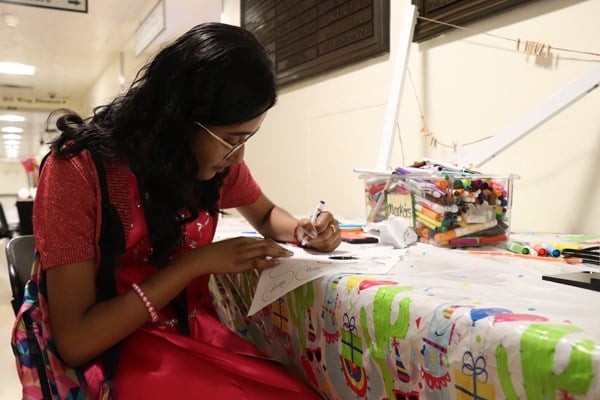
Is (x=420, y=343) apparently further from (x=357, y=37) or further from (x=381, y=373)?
(x=357, y=37)

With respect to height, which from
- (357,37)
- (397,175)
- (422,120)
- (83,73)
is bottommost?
(397,175)

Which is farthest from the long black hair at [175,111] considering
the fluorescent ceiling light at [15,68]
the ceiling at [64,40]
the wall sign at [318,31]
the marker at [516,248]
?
the fluorescent ceiling light at [15,68]

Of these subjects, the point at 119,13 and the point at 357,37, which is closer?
the point at 357,37

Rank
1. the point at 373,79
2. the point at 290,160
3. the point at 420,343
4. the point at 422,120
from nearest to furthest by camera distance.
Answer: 1. the point at 420,343
2. the point at 422,120
3. the point at 373,79
4. the point at 290,160

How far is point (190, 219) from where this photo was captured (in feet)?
2.85

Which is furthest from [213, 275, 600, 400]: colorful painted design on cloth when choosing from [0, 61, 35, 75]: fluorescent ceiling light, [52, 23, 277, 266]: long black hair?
[0, 61, 35, 75]: fluorescent ceiling light

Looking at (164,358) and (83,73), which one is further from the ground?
(83,73)

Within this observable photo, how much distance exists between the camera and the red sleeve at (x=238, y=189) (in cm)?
108

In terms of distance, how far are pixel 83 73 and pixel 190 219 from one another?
6.15 m

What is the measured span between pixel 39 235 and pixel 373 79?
1.37 metres

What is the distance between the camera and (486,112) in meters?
1.35

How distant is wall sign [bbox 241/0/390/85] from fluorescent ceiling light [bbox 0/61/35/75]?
4.28 m

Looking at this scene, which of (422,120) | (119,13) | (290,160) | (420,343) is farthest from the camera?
(119,13)

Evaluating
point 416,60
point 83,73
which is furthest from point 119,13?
point 416,60
